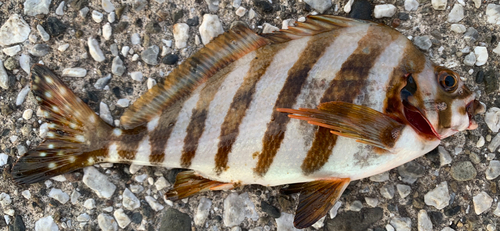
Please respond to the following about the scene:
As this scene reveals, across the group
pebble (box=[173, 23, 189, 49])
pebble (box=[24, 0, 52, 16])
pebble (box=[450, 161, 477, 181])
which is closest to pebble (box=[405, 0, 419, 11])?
pebble (box=[450, 161, 477, 181])

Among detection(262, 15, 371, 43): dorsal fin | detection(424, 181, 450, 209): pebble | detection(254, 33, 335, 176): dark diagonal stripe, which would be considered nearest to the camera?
detection(254, 33, 335, 176): dark diagonal stripe

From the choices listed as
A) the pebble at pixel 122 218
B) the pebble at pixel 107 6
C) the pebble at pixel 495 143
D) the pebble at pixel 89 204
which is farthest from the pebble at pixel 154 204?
the pebble at pixel 495 143

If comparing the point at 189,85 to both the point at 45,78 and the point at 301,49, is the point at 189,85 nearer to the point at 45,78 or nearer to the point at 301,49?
the point at 301,49

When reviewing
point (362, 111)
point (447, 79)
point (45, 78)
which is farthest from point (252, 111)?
point (45, 78)

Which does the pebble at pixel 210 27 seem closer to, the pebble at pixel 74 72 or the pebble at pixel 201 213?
the pebble at pixel 74 72

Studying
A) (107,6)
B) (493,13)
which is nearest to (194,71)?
(107,6)

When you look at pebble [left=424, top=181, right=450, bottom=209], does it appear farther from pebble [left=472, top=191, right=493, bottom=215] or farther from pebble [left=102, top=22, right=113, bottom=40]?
pebble [left=102, top=22, right=113, bottom=40]

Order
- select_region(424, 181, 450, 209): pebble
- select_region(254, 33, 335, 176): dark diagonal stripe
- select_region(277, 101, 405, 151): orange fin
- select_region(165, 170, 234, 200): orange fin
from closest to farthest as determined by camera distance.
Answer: select_region(277, 101, 405, 151): orange fin, select_region(254, 33, 335, 176): dark diagonal stripe, select_region(165, 170, 234, 200): orange fin, select_region(424, 181, 450, 209): pebble
